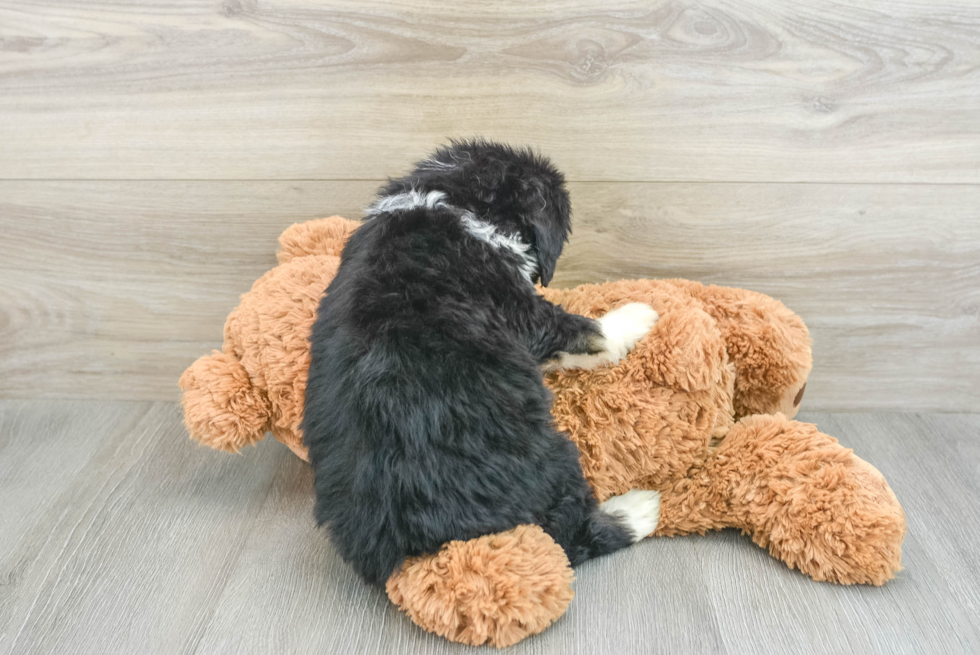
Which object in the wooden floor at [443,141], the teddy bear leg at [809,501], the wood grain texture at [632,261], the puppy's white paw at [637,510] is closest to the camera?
the teddy bear leg at [809,501]

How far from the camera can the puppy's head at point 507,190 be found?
1.19 meters

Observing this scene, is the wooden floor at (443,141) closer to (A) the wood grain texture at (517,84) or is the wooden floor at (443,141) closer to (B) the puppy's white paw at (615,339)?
(A) the wood grain texture at (517,84)

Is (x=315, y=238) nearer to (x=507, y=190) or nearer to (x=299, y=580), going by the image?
(x=507, y=190)

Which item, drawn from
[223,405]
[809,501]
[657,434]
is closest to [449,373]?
[657,434]

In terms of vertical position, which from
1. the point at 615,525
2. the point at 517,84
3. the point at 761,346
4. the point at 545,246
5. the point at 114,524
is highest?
the point at 517,84

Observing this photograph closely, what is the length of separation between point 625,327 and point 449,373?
0.35 m

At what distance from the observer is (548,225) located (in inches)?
48.0

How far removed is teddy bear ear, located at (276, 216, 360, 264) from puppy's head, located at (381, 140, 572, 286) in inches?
10.1

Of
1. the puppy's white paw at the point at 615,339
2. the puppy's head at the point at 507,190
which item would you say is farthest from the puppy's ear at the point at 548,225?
the puppy's white paw at the point at 615,339

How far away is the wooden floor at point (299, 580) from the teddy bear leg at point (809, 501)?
45 millimetres

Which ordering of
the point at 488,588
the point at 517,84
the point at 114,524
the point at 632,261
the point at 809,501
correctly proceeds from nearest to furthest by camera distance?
the point at 488,588 → the point at 809,501 → the point at 114,524 → the point at 517,84 → the point at 632,261

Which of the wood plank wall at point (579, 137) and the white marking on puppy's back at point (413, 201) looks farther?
the wood plank wall at point (579, 137)

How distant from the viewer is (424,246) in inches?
43.7

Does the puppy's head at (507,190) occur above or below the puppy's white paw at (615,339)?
above
